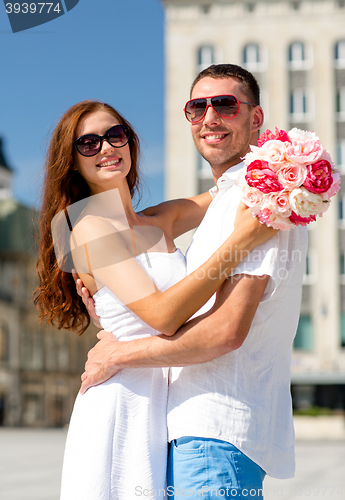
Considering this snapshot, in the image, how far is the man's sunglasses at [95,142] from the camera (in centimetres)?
287

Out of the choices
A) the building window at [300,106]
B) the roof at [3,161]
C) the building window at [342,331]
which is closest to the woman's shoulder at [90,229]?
the building window at [342,331]

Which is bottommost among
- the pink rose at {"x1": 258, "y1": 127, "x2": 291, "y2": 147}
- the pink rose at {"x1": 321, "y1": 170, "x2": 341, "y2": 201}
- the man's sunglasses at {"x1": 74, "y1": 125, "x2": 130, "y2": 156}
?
the pink rose at {"x1": 321, "y1": 170, "x2": 341, "y2": 201}

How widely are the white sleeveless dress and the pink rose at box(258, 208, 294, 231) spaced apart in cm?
73

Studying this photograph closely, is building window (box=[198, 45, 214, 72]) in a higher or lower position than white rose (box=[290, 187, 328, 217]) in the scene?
higher

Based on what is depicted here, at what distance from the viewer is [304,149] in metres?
2.16

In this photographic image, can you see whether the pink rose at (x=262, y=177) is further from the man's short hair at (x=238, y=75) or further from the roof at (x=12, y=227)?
the roof at (x=12, y=227)

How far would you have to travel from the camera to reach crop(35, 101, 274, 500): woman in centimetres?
230

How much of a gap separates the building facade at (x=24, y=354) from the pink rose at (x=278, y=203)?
4115 centimetres

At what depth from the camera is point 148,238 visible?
298cm

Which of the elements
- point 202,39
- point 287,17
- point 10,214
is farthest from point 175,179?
point 10,214

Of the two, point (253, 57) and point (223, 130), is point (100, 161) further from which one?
point (253, 57)

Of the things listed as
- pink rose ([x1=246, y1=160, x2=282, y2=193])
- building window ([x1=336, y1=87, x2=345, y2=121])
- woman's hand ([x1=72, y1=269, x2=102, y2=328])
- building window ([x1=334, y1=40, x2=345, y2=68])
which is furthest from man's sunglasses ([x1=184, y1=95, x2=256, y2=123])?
building window ([x1=334, y1=40, x2=345, y2=68])

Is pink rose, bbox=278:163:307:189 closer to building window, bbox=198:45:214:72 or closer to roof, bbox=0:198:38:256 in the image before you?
building window, bbox=198:45:214:72

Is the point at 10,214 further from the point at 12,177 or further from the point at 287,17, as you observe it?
the point at 287,17
